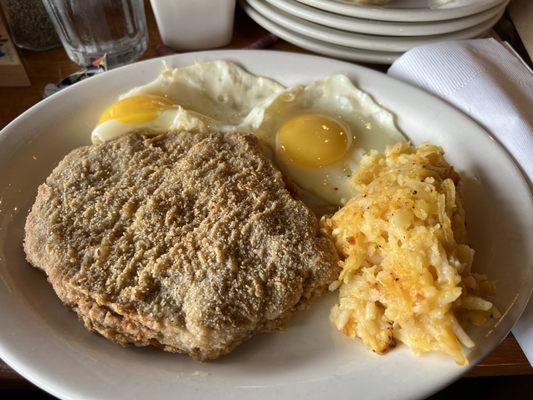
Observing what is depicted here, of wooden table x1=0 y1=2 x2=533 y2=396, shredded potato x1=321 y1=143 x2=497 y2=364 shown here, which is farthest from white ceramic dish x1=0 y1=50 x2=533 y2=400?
wooden table x1=0 y1=2 x2=533 y2=396

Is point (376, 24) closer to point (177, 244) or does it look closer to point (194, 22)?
point (194, 22)

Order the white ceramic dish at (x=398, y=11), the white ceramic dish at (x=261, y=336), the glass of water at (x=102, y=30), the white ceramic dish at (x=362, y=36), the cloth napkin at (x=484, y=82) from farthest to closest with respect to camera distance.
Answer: the glass of water at (x=102, y=30) < the white ceramic dish at (x=362, y=36) < the white ceramic dish at (x=398, y=11) < the cloth napkin at (x=484, y=82) < the white ceramic dish at (x=261, y=336)

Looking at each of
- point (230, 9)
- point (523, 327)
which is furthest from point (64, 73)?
point (523, 327)

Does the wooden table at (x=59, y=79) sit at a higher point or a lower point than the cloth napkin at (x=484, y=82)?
lower

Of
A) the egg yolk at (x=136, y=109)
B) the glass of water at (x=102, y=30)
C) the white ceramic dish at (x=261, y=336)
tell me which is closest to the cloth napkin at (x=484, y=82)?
the white ceramic dish at (x=261, y=336)

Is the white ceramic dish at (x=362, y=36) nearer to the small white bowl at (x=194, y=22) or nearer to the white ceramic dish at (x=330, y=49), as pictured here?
the white ceramic dish at (x=330, y=49)

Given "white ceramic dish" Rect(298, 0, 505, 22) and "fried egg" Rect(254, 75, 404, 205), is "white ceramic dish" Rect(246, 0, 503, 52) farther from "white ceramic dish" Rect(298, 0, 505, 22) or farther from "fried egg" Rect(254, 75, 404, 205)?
"fried egg" Rect(254, 75, 404, 205)

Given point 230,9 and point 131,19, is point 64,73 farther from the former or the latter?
point 230,9
